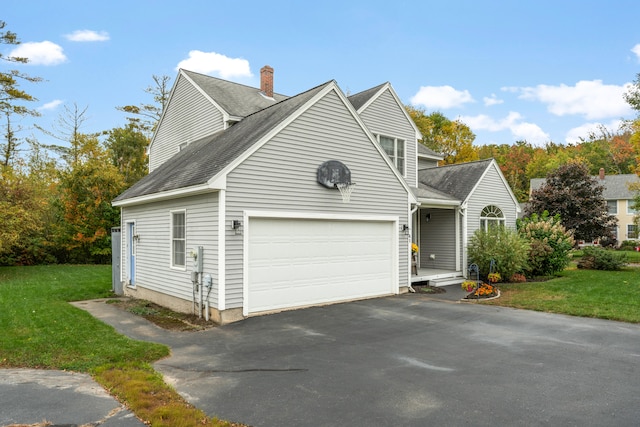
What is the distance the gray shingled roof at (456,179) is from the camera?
1619 cm

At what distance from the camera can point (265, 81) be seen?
60.4 ft

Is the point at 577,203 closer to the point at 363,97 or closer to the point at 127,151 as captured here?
the point at 363,97

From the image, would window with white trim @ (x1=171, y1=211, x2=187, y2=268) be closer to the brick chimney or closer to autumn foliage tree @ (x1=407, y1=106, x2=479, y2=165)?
the brick chimney

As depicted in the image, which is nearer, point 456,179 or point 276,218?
point 276,218

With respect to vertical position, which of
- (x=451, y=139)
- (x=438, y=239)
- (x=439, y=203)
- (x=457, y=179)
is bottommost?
(x=438, y=239)

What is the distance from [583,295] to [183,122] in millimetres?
15024

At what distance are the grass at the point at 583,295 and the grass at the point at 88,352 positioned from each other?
8707 millimetres

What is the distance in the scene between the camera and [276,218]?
9570 millimetres

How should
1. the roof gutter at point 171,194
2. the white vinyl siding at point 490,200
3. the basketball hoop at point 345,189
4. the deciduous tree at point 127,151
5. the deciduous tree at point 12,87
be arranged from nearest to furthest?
the roof gutter at point 171,194
the basketball hoop at point 345,189
the white vinyl siding at point 490,200
the deciduous tree at point 12,87
the deciduous tree at point 127,151

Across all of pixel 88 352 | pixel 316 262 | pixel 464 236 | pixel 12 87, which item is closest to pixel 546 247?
pixel 464 236

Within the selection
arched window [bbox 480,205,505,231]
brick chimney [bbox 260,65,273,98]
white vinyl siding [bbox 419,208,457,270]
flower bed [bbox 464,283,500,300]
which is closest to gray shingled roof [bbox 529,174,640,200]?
arched window [bbox 480,205,505,231]

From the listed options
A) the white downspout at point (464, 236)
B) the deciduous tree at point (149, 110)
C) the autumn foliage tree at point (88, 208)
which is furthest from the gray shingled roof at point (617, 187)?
the autumn foliage tree at point (88, 208)

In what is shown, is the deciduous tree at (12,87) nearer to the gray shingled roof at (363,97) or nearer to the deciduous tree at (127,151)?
the deciduous tree at (127,151)

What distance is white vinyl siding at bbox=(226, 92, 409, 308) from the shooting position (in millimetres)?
8812
